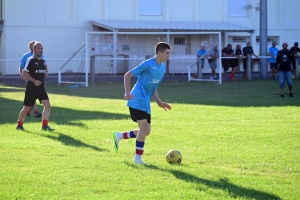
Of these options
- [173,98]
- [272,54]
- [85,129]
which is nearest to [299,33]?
[272,54]

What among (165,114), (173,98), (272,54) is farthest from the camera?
(272,54)

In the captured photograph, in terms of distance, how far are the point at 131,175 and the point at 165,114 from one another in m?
8.09

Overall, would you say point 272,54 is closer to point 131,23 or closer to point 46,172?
point 131,23

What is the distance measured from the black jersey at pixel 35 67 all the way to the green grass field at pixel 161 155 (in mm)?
1172

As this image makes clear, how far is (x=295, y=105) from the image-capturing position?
717 inches

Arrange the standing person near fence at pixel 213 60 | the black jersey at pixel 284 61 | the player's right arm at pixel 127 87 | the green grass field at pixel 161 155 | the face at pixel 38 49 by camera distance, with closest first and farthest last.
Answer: the green grass field at pixel 161 155 < the player's right arm at pixel 127 87 < the face at pixel 38 49 < the black jersey at pixel 284 61 < the standing person near fence at pixel 213 60

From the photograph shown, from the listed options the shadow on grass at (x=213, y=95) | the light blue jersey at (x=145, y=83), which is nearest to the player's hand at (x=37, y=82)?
the light blue jersey at (x=145, y=83)

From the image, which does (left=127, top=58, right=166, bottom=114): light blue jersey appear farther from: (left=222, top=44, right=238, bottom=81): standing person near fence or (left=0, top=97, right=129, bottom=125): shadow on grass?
(left=222, top=44, right=238, bottom=81): standing person near fence

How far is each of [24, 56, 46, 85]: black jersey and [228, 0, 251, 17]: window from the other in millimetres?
32889

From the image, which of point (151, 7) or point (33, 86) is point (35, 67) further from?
point (151, 7)

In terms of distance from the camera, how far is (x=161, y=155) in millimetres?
9969

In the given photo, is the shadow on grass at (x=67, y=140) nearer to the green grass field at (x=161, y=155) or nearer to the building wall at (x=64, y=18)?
the green grass field at (x=161, y=155)

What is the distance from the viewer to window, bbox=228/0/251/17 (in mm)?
44656

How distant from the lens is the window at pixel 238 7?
147 ft
